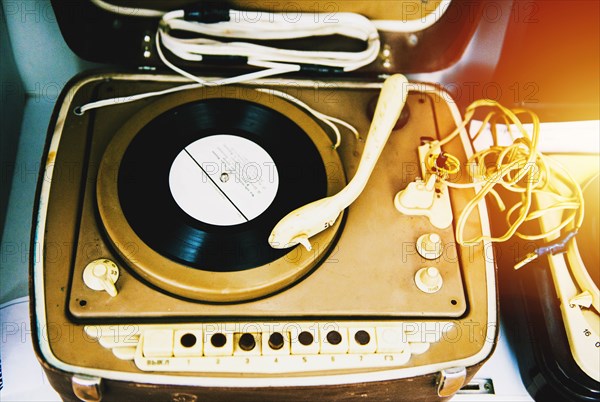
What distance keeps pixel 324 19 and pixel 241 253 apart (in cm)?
51

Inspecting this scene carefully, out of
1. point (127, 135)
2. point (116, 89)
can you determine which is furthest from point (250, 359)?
point (116, 89)

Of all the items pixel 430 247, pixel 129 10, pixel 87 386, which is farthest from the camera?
pixel 129 10

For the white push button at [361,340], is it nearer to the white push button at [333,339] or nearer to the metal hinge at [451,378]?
the white push button at [333,339]

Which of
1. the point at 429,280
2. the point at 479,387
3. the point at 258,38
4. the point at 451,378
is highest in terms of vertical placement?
the point at 258,38

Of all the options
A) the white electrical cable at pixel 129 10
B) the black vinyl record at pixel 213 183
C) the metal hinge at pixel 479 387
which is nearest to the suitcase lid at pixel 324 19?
the white electrical cable at pixel 129 10

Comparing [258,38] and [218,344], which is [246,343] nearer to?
[218,344]

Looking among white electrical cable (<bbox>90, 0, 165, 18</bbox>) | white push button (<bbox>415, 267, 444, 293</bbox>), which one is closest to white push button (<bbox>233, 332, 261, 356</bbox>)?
white push button (<bbox>415, 267, 444, 293</bbox>)

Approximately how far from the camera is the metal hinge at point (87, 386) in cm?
78

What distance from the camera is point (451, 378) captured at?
2.71ft

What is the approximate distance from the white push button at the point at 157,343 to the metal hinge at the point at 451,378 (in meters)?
0.40

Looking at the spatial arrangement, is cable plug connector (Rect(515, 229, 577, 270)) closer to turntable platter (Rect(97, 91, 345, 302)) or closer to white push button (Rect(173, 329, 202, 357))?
turntable platter (Rect(97, 91, 345, 302))

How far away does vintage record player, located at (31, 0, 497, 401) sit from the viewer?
2.63ft

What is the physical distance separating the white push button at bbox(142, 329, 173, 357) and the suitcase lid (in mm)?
513

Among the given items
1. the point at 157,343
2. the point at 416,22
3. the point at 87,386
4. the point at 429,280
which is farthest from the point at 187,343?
the point at 416,22
